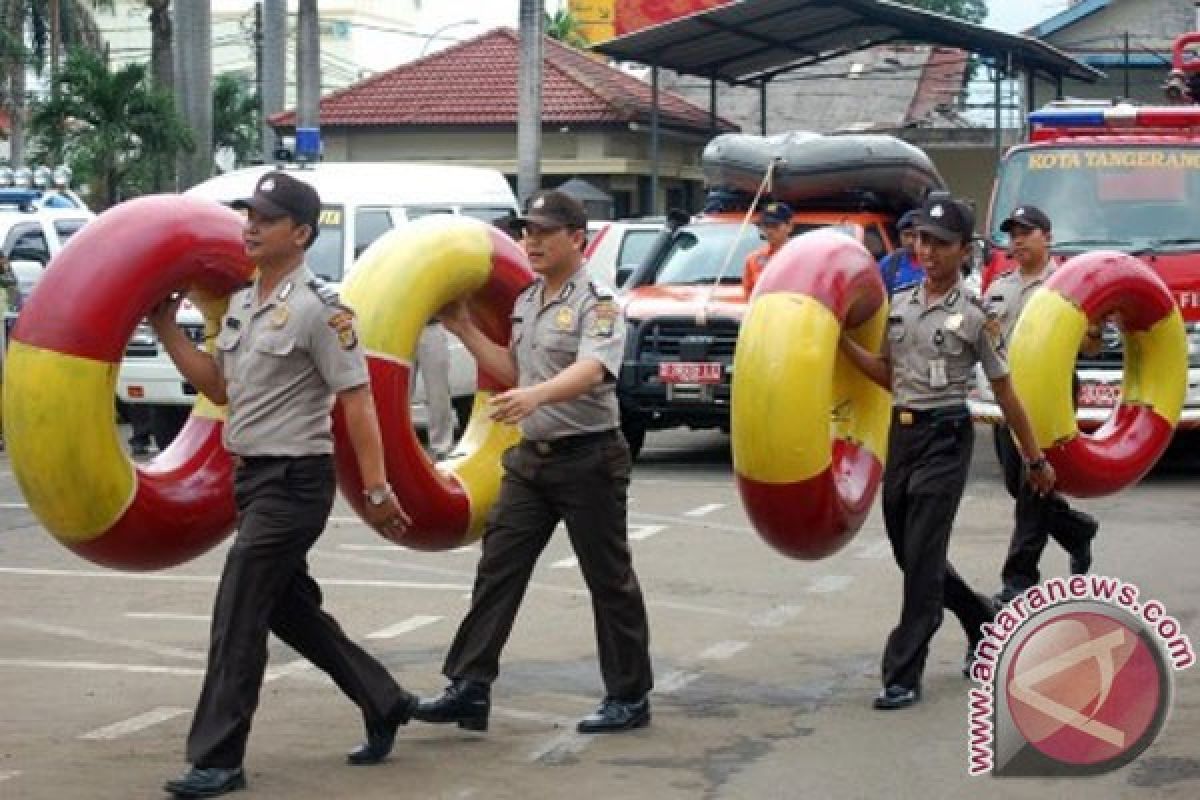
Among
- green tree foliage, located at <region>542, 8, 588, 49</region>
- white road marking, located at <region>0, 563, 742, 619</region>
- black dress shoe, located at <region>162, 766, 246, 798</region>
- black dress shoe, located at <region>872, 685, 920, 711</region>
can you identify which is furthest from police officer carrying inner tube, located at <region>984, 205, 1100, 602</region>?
green tree foliage, located at <region>542, 8, 588, 49</region>

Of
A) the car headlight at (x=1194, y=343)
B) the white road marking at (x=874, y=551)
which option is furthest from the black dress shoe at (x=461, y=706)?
the car headlight at (x=1194, y=343)

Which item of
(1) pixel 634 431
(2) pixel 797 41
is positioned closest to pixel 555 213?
(1) pixel 634 431

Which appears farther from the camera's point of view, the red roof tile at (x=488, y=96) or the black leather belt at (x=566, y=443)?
the red roof tile at (x=488, y=96)

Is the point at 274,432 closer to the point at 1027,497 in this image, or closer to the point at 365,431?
the point at 365,431

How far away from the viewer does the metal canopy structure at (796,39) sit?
2870 centimetres

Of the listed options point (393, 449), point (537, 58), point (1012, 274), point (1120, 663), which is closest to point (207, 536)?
point (393, 449)

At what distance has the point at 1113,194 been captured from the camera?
19094 mm

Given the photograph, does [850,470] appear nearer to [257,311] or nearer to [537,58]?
[257,311]

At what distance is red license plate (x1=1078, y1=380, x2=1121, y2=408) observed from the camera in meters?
17.8

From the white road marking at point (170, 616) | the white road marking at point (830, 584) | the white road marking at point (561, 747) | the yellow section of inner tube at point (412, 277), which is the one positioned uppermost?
the yellow section of inner tube at point (412, 277)

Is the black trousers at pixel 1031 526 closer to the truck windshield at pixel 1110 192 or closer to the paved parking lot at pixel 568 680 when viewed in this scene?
the paved parking lot at pixel 568 680

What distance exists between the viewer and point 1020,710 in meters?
7.47

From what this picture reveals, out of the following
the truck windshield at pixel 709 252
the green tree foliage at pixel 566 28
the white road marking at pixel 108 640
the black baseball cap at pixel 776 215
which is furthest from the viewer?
the green tree foliage at pixel 566 28

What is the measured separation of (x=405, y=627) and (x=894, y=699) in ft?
9.57
